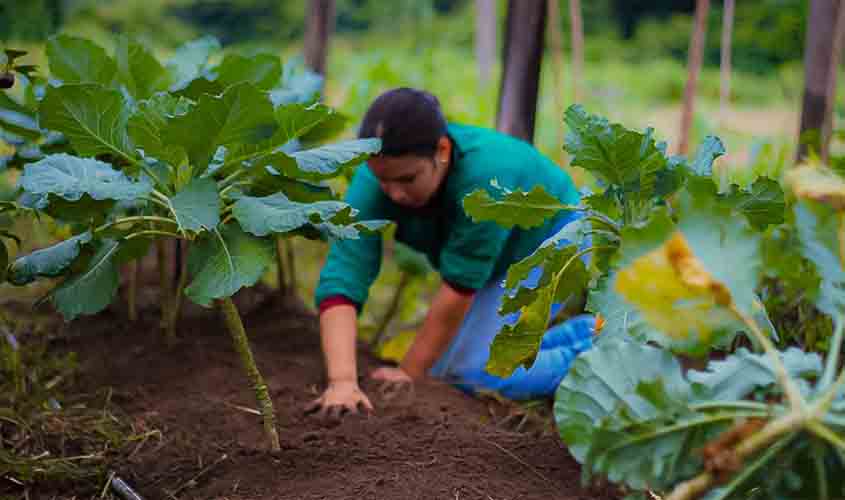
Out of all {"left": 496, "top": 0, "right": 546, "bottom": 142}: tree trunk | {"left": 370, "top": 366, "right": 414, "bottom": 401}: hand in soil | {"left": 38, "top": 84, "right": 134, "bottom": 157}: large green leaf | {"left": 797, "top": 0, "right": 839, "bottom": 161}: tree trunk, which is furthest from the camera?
{"left": 496, "top": 0, "right": 546, "bottom": 142}: tree trunk

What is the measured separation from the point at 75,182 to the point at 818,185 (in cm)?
122

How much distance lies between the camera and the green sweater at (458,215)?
2479 millimetres

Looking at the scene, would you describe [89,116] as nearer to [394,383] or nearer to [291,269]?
[394,383]

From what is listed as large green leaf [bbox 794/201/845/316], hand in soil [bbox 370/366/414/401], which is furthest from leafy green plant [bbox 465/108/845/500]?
hand in soil [bbox 370/366/414/401]

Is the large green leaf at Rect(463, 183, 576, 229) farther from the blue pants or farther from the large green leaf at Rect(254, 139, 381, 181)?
the blue pants

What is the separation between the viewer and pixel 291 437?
2.02 metres

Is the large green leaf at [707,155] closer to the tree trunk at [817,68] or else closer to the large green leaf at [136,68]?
the large green leaf at [136,68]

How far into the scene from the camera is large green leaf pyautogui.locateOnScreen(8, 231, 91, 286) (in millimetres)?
1695

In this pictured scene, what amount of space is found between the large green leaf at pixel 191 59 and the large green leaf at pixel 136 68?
133mm

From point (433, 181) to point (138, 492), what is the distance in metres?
1.09

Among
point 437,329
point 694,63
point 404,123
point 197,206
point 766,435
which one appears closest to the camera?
point 766,435

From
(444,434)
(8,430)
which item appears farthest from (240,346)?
(8,430)

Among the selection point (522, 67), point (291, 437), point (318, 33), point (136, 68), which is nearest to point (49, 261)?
point (291, 437)

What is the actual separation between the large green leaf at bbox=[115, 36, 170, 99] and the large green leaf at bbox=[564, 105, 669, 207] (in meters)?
1.19
